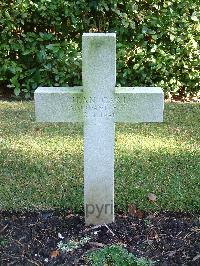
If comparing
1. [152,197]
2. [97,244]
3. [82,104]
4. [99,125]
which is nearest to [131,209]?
[152,197]

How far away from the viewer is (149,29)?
23.7ft

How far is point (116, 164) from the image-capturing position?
15.2 feet

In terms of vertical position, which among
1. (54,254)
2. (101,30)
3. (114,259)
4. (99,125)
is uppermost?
(101,30)

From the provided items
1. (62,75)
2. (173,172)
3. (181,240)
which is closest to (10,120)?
(62,75)

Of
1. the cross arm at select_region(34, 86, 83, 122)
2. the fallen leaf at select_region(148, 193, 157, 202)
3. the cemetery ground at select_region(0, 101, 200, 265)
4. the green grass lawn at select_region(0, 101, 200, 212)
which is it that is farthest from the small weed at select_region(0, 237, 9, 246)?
the fallen leaf at select_region(148, 193, 157, 202)

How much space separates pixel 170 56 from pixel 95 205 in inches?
160

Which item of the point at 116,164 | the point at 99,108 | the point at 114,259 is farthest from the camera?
the point at 116,164

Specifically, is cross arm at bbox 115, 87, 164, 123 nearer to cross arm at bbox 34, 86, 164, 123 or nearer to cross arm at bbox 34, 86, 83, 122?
cross arm at bbox 34, 86, 164, 123

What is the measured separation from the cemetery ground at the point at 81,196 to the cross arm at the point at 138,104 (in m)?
0.74

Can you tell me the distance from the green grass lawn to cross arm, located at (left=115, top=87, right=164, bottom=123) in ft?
2.54

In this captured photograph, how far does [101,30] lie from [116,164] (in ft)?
10.7

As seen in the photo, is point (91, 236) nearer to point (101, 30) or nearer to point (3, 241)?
point (3, 241)

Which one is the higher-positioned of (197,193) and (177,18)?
(177,18)

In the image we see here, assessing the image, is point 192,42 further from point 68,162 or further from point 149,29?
point 68,162
